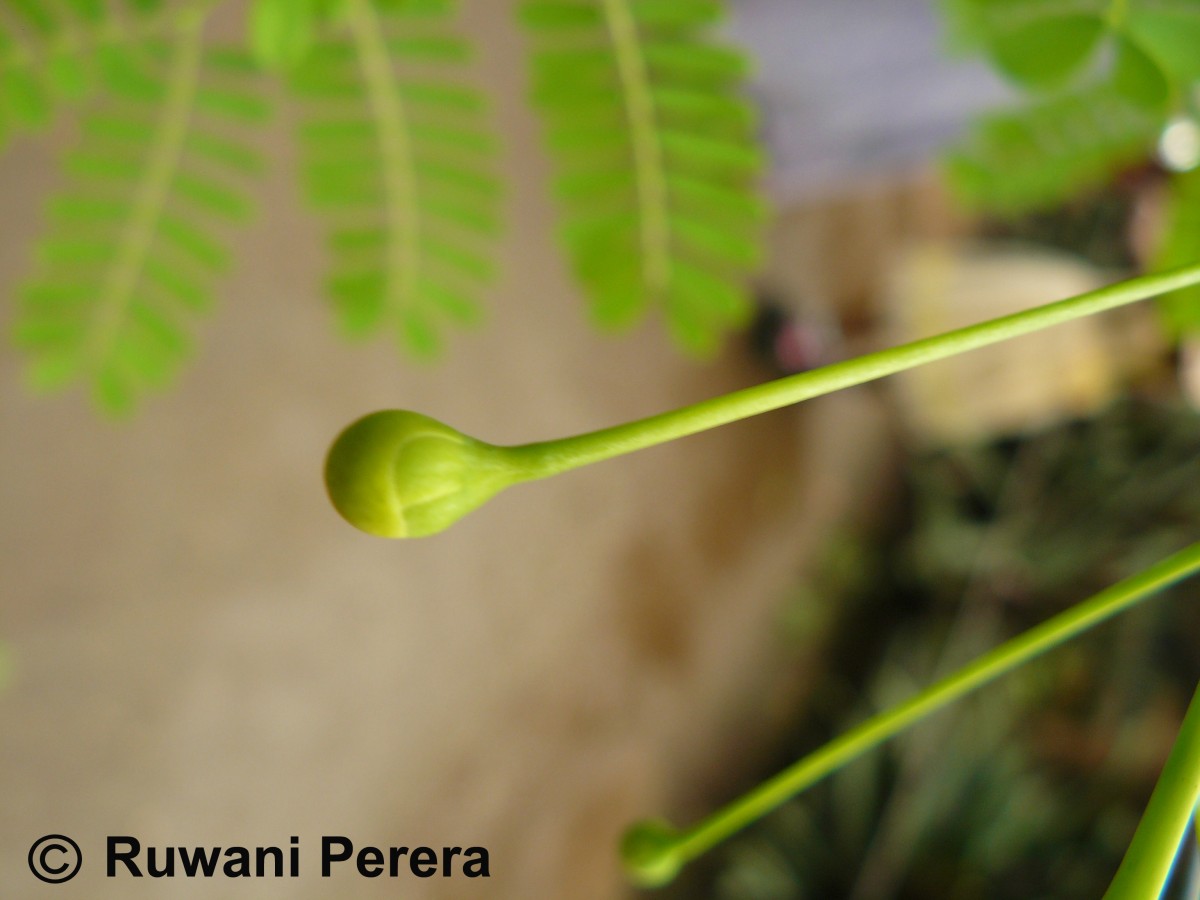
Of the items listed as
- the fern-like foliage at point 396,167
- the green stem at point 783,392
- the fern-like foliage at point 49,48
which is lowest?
the green stem at point 783,392

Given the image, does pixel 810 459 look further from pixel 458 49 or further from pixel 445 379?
pixel 458 49

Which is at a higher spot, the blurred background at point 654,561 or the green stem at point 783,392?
the blurred background at point 654,561

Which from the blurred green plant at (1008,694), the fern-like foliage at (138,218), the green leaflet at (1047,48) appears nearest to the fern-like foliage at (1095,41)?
the green leaflet at (1047,48)

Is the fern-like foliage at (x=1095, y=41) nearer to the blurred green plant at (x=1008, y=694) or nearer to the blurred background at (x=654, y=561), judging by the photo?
the blurred background at (x=654, y=561)

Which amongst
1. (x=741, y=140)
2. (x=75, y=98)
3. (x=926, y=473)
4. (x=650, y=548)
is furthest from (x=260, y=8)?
(x=926, y=473)

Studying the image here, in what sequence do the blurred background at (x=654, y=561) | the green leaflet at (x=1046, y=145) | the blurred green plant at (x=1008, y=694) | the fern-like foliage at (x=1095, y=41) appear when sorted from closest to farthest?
the fern-like foliage at (x=1095, y=41), the green leaflet at (x=1046, y=145), the blurred background at (x=654, y=561), the blurred green plant at (x=1008, y=694)

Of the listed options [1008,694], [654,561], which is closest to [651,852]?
[654,561]

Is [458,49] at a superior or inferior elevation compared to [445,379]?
inferior
